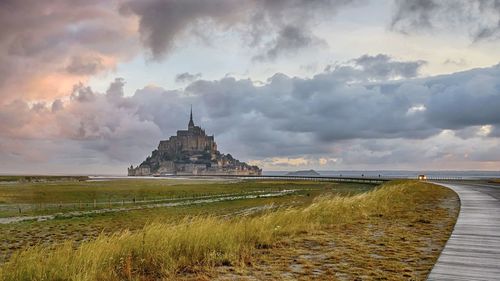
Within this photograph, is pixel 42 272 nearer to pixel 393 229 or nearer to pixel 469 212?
pixel 393 229

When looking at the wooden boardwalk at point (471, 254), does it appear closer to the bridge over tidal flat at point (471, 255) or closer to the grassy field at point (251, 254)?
the bridge over tidal flat at point (471, 255)

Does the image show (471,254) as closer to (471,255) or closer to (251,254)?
(471,255)

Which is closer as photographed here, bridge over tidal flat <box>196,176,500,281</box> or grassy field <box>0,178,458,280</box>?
bridge over tidal flat <box>196,176,500,281</box>

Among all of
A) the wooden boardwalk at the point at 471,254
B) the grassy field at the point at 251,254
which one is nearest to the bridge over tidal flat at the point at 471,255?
the wooden boardwalk at the point at 471,254

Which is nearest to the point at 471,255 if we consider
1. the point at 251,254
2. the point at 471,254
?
the point at 471,254

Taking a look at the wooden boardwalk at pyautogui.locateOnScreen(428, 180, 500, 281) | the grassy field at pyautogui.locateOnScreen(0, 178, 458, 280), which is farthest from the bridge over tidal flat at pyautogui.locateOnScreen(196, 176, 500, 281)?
the grassy field at pyautogui.locateOnScreen(0, 178, 458, 280)

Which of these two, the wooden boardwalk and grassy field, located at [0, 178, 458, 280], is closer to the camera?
the wooden boardwalk

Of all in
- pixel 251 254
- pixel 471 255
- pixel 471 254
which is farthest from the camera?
pixel 251 254

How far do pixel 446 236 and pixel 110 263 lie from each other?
938 cm

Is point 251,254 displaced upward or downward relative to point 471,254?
downward

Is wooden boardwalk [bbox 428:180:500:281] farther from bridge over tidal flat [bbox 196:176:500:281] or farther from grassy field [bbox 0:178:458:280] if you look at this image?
grassy field [bbox 0:178:458:280]

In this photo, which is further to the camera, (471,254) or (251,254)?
(251,254)

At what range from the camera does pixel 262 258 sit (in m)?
9.58

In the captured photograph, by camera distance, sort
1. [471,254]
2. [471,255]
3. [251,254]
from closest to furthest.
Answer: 1. [471,255]
2. [471,254]
3. [251,254]
